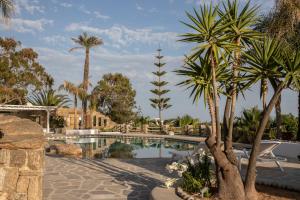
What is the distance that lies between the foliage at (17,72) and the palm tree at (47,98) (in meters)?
0.78

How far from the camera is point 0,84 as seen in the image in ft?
105

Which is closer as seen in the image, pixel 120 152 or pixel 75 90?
pixel 120 152

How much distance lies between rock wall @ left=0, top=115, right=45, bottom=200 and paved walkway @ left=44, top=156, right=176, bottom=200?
186cm

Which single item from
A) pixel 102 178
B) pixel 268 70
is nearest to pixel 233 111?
pixel 268 70

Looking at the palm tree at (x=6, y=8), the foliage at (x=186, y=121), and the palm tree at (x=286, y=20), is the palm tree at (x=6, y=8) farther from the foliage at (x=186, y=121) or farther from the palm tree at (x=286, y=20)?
the foliage at (x=186, y=121)

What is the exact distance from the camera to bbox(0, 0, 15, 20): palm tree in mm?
10620

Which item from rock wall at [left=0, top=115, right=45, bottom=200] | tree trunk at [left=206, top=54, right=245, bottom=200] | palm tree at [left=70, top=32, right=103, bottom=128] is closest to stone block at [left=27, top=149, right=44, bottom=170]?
rock wall at [left=0, top=115, right=45, bottom=200]

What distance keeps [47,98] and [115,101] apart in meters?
8.68

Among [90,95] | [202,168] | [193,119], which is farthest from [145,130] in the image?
[202,168]

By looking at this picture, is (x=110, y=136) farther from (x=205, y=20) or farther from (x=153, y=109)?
(x=205, y=20)

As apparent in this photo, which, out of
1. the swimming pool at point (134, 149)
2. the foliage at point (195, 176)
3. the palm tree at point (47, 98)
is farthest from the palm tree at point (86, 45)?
the foliage at point (195, 176)

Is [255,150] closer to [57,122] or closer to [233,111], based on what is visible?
[233,111]

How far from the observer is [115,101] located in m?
39.1

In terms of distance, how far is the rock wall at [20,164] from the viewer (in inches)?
185
